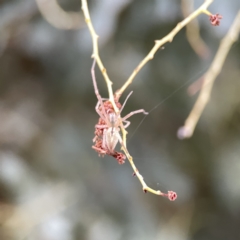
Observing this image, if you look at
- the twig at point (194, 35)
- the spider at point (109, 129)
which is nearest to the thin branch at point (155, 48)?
the spider at point (109, 129)

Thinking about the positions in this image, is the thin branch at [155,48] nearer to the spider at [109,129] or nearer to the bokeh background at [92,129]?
the spider at [109,129]

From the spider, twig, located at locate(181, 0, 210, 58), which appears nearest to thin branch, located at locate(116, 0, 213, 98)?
the spider

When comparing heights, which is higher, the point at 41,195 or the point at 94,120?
the point at 94,120

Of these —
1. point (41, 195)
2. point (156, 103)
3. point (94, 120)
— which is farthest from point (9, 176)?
point (156, 103)

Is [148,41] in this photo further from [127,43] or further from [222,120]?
[222,120]

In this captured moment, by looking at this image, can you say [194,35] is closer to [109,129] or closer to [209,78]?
[209,78]

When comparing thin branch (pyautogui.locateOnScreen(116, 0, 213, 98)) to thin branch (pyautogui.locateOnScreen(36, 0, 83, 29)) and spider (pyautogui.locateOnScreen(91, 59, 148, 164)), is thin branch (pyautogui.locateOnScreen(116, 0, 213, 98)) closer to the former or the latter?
spider (pyautogui.locateOnScreen(91, 59, 148, 164))

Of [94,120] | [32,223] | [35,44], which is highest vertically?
[35,44]
